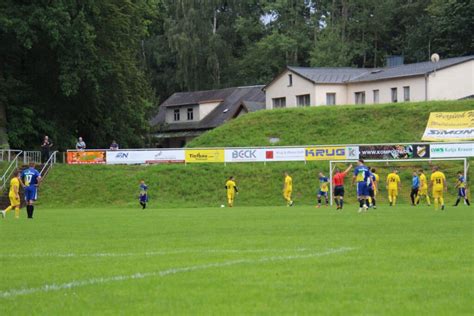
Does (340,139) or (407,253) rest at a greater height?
(340,139)

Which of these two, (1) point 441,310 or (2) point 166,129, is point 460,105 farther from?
(1) point 441,310

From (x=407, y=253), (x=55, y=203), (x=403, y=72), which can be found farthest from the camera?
(x=403, y=72)

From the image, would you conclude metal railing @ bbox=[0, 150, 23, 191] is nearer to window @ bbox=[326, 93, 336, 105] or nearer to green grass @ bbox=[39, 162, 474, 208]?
green grass @ bbox=[39, 162, 474, 208]

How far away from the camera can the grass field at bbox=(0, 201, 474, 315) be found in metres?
8.59

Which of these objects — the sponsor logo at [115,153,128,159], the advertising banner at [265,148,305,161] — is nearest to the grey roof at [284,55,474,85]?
the advertising banner at [265,148,305,161]

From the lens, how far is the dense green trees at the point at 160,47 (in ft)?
177

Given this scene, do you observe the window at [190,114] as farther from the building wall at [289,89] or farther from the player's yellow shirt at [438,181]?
the player's yellow shirt at [438,181]

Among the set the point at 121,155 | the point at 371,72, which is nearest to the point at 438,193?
the point at 121,155

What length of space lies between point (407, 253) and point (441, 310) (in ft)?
16.9

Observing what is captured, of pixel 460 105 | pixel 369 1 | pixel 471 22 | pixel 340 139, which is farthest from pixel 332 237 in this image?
pixel 369 1

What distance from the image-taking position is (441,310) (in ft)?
26.7

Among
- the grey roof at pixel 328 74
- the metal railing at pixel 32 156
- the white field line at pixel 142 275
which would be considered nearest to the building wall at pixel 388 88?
the grey roof at pixel 328 74

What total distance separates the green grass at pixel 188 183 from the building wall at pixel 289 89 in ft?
79.9

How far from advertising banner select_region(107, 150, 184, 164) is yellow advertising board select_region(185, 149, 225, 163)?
1.64ft
